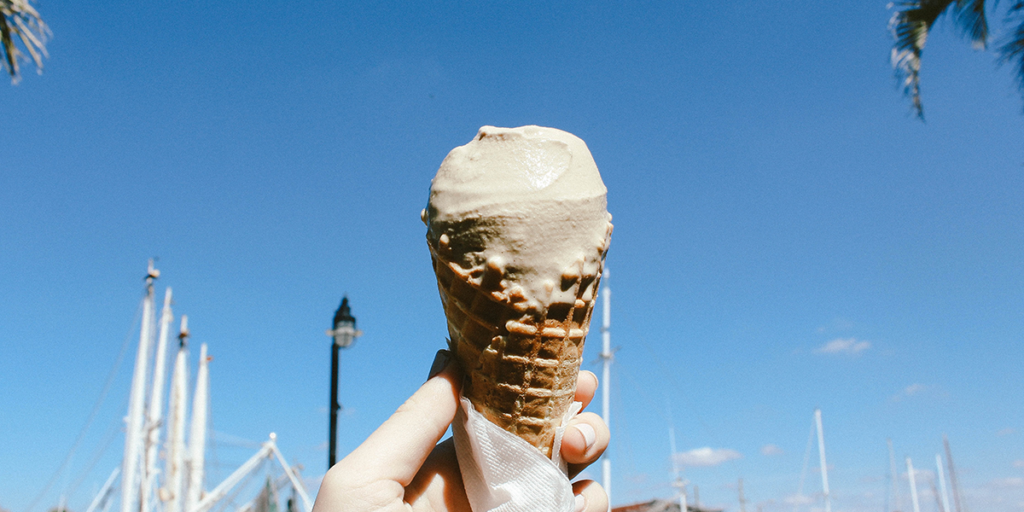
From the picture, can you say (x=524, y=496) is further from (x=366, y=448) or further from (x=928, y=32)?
(x=928, y=32)

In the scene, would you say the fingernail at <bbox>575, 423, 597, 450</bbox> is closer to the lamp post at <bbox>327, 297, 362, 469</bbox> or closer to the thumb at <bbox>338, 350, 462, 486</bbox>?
the thumb at <bbox>338, 350, 462, 486</bbox>

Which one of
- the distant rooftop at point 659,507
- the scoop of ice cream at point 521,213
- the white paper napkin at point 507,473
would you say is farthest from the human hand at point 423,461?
the distant rooftop at point 659,507

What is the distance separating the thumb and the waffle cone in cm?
A: 13

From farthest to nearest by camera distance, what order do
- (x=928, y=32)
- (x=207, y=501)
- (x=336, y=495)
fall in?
(x=207, y=501) < (x=928, y=32) < (x=336, y=495)

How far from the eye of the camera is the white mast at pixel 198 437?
20.3 m

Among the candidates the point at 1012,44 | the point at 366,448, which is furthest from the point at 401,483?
the point at 1012,44

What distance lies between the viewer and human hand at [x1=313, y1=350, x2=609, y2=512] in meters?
1.82

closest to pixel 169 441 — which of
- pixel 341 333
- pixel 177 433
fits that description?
pixel 177 433

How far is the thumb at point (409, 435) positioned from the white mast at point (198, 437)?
19.9 m

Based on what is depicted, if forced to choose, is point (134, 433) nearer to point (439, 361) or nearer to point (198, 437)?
point (198, 437)

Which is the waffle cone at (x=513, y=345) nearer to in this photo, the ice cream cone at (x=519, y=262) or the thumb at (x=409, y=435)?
the ice cream cone at (x=519, y=262)

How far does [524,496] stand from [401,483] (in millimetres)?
421

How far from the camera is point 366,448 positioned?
1894 mm

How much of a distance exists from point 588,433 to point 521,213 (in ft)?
2.77
